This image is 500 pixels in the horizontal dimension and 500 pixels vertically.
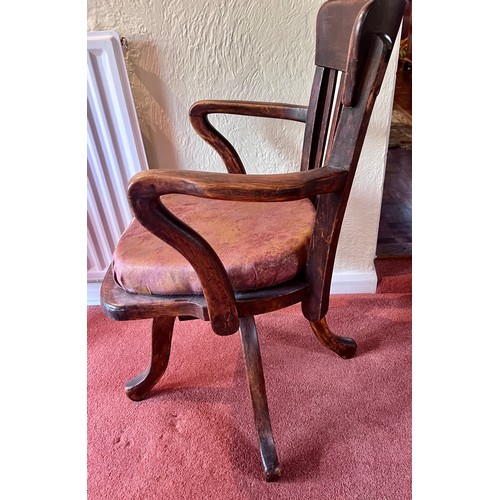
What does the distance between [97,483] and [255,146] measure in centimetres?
96

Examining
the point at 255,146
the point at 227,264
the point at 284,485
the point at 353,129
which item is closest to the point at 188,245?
the point at 227,264

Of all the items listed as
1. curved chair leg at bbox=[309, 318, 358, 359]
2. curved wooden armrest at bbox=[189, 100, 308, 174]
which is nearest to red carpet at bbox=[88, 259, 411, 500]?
curved chair leg at bbox=[309, 318, 358, 359]

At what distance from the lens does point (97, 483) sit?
34.7 inches

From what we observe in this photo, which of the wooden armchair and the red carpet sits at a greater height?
the wooden armchair

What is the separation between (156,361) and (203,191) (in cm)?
63

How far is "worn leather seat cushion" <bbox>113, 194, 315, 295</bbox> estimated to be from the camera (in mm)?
695

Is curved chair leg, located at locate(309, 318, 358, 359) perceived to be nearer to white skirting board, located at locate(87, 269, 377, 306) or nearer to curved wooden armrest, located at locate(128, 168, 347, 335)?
white skirting board, located at locate(87, 269, 377, 306)

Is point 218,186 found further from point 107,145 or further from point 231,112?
point 107,145

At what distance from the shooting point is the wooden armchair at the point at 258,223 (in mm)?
559

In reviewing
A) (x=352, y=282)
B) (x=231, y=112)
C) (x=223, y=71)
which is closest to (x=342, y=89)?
(x=231, y=112)

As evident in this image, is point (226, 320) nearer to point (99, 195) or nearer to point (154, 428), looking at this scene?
point (154, 428)

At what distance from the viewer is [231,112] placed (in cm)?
96

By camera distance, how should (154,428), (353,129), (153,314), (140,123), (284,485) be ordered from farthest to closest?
(140,123), (154,428), (284,485), (153,314), (353,129)

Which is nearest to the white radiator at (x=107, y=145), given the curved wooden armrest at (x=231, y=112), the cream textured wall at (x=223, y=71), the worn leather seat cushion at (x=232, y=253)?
the cream textured wall at (x=223, y=71)
